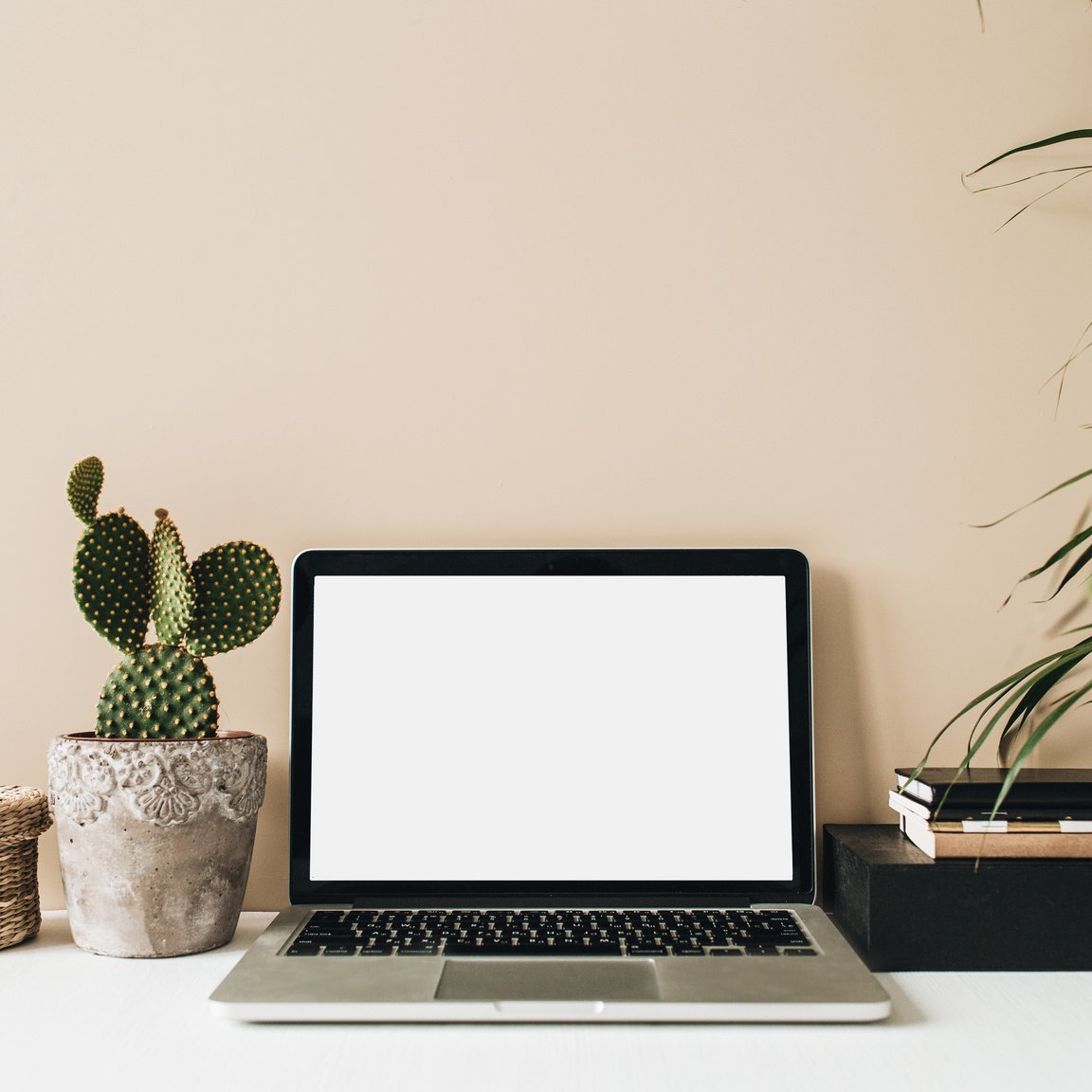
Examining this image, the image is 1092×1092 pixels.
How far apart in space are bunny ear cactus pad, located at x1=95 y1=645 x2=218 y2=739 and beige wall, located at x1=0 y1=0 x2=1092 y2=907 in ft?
0.46

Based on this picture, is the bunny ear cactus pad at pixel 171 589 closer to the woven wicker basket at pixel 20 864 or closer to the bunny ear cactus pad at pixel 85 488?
the bunny ear cactus pad at pixel 85 488

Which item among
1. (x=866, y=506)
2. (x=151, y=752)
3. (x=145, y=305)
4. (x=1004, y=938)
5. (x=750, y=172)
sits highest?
(x=750, y=172)

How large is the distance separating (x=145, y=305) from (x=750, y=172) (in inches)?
24.6

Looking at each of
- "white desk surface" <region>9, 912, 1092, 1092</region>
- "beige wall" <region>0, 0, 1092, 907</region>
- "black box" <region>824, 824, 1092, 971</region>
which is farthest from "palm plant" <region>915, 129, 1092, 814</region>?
"white desk surface" <region>9, 912, 1092, 1092</region>

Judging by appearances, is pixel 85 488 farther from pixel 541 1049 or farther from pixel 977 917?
pixel 977 917

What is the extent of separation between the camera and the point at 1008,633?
91 centimetres

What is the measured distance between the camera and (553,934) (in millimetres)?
717

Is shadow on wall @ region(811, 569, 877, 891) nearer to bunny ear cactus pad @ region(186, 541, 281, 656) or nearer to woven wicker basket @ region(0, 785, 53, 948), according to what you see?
bunny ear cactus pad @ region(186, 541, 281, 656)

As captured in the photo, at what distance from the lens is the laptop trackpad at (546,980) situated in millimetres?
624

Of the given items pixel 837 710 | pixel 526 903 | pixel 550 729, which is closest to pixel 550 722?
pixel 550 729

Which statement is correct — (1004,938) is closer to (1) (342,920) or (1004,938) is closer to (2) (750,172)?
(1) (342,920)

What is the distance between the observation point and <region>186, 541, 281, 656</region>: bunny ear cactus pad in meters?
0.81

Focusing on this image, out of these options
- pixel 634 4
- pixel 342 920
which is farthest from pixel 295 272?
pixel 342 920

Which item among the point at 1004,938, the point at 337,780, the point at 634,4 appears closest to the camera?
the point at 1004,938
